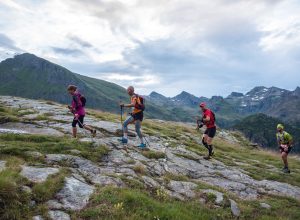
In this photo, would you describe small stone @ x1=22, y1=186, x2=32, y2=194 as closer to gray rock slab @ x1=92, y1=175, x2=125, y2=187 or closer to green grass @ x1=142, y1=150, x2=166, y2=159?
gray rock slab @ x1=92, y1=175, x2=125, y2=187

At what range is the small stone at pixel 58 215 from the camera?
35.0ft

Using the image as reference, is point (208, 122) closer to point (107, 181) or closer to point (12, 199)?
point (107, 181)

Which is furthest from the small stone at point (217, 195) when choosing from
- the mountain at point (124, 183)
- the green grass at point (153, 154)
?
the green grass at point (153, 154)

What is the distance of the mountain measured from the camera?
11.4m

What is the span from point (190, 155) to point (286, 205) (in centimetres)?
835

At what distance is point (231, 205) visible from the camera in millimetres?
14781

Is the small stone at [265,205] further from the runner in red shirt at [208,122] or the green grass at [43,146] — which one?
the green grass at [43,146]

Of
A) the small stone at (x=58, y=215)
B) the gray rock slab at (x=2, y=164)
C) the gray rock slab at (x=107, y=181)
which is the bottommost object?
the small stone at (x=58, y=215)

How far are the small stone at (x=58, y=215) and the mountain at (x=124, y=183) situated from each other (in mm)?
32

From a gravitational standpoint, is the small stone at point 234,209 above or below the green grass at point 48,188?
below

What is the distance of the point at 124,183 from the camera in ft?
47.2

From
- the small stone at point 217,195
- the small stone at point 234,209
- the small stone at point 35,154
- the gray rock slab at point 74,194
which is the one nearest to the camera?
the gray rock slab at point 74,194

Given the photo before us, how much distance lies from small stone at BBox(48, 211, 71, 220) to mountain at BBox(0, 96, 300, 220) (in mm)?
32

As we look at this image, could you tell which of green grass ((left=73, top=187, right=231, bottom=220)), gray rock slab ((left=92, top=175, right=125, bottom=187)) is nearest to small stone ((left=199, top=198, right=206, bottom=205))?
green grass ((left=73, top=187, right=231, bottom=220))
